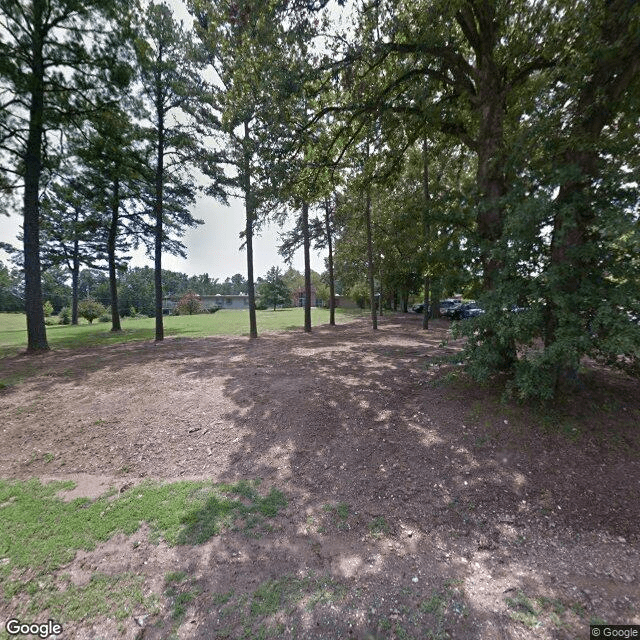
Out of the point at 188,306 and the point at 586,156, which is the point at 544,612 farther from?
the point at 188,306

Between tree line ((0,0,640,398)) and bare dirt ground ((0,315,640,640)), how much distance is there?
Result: 95 centimetres

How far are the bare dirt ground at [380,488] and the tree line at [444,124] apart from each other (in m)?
0.95

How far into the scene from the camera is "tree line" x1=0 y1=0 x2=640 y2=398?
3641 millimetres

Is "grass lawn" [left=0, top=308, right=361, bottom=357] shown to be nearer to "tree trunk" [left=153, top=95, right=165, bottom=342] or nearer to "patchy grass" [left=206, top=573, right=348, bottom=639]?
"tree trunk" [left=153, top=95, right=165, bottom=342]

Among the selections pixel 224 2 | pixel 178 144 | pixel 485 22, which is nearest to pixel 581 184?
pixel 485 22

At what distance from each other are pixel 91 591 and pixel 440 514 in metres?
3.13

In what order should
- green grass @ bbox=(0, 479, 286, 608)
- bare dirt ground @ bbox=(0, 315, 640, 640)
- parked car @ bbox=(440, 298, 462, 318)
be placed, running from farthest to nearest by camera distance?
parked car @ bbox=(440, 298, 462, 318)
green grass @ bbox=(0, 479, 286, 608)
bare dirt ground @ bbox=(0, 315, 640, 640)

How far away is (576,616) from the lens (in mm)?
1979

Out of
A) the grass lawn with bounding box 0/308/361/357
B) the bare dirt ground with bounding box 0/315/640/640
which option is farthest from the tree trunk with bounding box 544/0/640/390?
the grass lawn with bounding box 0/308/361/357

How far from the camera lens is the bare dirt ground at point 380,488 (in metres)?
2.05

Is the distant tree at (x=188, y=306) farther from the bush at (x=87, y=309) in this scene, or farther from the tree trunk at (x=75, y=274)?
the tree trunk at (x=75, y=274)

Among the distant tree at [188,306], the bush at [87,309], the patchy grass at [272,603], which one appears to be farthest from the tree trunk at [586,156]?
the distant tree at [188,306]

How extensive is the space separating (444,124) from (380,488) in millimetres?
7542

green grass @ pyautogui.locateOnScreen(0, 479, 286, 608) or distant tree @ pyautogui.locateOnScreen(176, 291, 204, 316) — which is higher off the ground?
distant tree @ pyautogui.locateOnScreen(176, 291, 204, 316)
